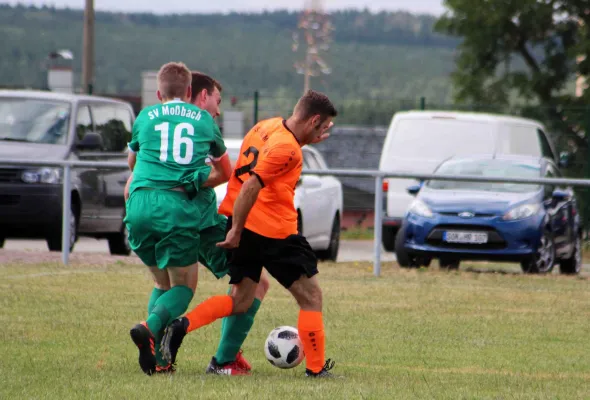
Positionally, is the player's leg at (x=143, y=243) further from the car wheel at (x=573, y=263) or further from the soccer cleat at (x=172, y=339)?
the car wheel at (x=573, y=263)

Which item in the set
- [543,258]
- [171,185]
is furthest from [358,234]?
[171,185]

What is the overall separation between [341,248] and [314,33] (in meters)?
48.6

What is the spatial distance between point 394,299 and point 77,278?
10.3 feet

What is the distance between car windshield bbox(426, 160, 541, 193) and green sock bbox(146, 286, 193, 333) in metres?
8.29

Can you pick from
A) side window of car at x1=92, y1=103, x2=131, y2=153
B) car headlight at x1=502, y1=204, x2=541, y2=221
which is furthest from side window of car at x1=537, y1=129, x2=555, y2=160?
side window of car at x1=92, y1=103, x2=131, y2=153

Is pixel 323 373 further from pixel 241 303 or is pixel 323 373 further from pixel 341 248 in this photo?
pixel 341 248

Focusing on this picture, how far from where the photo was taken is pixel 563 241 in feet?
49.1

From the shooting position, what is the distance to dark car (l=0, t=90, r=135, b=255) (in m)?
→ 14.4

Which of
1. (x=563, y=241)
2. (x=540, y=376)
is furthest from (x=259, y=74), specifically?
(x=540, y=376)

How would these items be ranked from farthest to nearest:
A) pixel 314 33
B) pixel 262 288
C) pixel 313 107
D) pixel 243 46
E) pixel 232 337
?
1. pixel 243 46
2. pixel 314 33
3. pixel 262 288
4. pixel 232 337
5. pixel 313 107

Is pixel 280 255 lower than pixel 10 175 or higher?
higher

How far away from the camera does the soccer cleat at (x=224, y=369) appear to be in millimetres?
7094

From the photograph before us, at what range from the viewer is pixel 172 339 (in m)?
6.73

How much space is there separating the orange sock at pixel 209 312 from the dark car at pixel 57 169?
7.63 m
